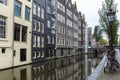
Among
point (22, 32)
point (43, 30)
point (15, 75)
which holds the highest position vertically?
point (43, 30)

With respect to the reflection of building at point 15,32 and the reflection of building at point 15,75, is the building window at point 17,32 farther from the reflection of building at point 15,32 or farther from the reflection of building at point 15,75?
the reflection of building at point 15,75

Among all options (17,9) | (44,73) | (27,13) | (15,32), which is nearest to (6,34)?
(15,32)

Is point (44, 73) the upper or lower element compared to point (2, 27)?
lower

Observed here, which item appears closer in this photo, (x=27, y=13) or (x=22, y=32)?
(x=22, y=32)

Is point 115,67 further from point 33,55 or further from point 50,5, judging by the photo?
point 50,5

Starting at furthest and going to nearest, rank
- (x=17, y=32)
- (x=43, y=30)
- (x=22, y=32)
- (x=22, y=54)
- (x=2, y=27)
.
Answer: (x=43, y=30)
(x=22, y=32)
(x=22, y=54)
(x=17, y=32)
(x=2, y=27)

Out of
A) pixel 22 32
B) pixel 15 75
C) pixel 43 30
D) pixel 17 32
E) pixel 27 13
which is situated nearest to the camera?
pixel 15 75

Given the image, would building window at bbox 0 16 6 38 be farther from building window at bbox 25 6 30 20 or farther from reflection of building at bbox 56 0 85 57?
reflection of building at bbox 56 0 85 57

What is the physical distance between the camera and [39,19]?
150 feet

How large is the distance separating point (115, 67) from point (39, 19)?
94.4 feet

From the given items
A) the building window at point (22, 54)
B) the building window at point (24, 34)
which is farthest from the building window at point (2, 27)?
the building window at point (24, 34)

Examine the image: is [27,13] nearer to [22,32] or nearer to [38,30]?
[22,32]

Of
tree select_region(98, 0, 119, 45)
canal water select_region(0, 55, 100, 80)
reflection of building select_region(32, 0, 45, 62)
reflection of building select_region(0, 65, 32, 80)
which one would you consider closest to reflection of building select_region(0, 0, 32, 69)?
canal water select_region(0, 55, 100, 80)

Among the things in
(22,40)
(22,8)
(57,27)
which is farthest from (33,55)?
(57,27)
